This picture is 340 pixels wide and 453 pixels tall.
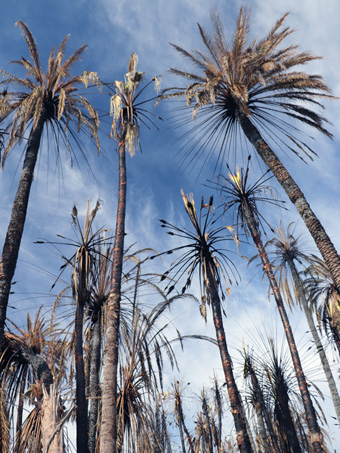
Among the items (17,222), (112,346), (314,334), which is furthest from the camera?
(314,334)

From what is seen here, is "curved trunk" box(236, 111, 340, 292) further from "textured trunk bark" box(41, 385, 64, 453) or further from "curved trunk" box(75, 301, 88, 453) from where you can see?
"curved trunk" box(75, 301, 88, 453)

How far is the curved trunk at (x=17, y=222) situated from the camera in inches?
362

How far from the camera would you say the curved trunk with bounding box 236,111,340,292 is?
8.96 m

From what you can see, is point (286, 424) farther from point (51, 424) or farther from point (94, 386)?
point (51, 424)

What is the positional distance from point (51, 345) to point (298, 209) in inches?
381

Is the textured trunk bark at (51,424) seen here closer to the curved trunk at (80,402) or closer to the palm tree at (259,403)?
the curved trunk at (80,402)

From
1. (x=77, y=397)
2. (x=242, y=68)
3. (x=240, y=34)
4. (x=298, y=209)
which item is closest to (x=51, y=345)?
(x=77, y=397)

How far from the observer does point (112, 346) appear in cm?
945

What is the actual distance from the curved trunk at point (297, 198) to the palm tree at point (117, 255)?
394 cm

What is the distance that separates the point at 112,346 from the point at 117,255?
2598 mm

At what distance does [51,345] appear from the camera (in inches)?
528

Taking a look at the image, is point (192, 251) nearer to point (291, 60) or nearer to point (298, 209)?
point (298, 209)

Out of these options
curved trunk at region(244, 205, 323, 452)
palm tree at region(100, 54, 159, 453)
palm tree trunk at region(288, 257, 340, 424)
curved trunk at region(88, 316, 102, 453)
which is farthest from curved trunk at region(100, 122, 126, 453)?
palm tree trunk at region(288, 257, 340, 424)

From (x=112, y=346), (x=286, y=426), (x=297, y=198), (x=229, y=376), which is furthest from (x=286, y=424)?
(x=297, y=198)
